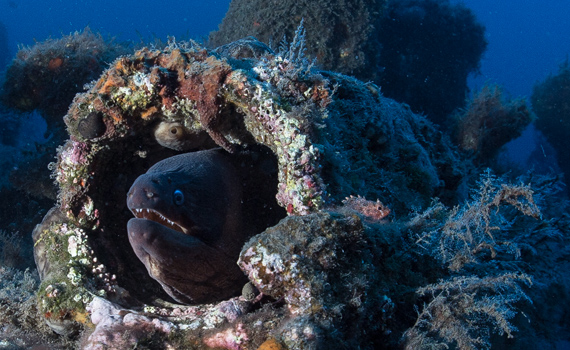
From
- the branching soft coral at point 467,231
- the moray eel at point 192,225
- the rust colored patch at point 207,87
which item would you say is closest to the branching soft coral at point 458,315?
the branching soft coral at point 467,231

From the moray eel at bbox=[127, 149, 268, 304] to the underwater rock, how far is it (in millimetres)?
77

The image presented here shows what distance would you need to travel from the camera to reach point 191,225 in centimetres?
288

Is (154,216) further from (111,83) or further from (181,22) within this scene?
(181,22)

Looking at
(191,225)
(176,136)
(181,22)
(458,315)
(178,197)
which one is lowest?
(458,315)

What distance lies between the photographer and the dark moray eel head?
2590 millimetres

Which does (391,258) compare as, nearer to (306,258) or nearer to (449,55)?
(306,258)

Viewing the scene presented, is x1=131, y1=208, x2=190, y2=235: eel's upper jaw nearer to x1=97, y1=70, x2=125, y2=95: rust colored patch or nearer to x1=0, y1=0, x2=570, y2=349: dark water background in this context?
x1=97, y1=70, x2=125, y2=95: rust colored patch

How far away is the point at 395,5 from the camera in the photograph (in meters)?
12.1

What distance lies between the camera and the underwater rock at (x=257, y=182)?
2.01 m

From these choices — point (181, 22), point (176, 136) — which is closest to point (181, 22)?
point (181, 22)

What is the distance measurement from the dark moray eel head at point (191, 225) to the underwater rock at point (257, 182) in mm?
75

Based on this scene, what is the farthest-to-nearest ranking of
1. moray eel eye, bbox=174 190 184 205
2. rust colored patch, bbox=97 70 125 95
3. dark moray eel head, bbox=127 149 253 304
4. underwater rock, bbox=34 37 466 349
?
rust colored patch, bbox=97 70 125 95
moray eel eye, bbox=174 190 184 205
dark moray eel head, bbox=127 149 253 304
underwater rock, bbox=34 37 466 349

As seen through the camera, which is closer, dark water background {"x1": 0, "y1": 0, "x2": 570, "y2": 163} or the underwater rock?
the underwater rock

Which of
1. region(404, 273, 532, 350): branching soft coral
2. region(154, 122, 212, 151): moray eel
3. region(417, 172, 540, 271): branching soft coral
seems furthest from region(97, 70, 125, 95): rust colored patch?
region(404, 273, 532, 350): branching soft coral
